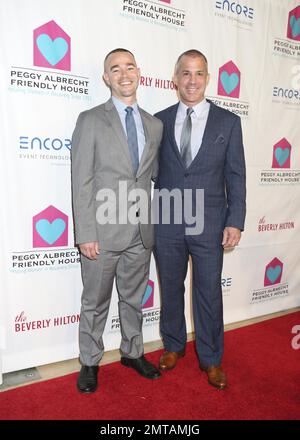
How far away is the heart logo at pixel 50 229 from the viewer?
240 cm

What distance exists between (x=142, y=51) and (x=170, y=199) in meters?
1.03

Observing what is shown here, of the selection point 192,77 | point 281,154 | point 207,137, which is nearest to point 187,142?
point 207,137

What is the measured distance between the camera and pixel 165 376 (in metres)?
2.34

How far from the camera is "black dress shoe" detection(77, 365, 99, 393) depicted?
2.14m

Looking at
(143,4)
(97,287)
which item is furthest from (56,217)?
(143,4)

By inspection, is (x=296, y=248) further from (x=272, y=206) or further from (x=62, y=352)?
(x=62, y=352)

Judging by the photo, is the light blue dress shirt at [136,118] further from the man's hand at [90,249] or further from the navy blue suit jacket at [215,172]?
the man's hand at [90,249]

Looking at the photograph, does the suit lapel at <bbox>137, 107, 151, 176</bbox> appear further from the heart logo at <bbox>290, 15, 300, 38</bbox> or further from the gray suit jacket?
the heart logo at <bbox>290, 15, 300, 38</bbox>

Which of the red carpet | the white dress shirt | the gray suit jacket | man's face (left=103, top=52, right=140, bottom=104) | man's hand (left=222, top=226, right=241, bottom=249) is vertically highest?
man's face (left=103, top=52, right=140, bottom=104)

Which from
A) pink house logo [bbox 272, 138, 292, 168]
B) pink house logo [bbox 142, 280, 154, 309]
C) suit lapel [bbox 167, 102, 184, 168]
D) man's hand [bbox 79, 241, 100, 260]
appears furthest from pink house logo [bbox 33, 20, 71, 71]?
pink house logo [bbox 272, 138, 292, 168]

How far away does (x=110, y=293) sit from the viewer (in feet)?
7.37

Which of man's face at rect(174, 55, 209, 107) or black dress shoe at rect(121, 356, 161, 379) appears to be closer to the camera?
man's face at rect(174, 55, 209, 107)

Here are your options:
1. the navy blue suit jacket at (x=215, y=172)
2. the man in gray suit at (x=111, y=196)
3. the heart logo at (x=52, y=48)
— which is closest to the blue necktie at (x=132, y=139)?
the man in gray suit at (x=111, y=196)

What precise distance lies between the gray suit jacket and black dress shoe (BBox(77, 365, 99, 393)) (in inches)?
28.0
